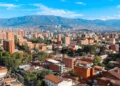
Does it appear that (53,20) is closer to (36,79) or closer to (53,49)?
(53,49)

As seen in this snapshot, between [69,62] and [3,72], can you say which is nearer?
[3,72]

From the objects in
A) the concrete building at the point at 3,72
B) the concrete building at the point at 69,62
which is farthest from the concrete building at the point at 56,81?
the concrete building at the point at 69,62

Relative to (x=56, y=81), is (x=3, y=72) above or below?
below

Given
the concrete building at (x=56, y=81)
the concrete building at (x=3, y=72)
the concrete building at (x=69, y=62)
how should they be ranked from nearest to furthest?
the concrete building at (x=56, y=81)
the concrete building at (x=3, y=72)
the concrete building at (x=69, y=62)

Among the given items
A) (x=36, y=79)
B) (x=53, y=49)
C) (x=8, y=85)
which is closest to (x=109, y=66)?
(x=36, y=79)

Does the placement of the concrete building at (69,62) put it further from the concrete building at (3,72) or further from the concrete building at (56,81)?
the concrete building at (3,72)

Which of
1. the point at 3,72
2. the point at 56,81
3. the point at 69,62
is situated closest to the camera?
the point at 56,81

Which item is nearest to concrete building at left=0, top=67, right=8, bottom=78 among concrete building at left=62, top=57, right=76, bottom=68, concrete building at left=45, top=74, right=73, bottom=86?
concrete building at left=45, top=74, right=73, bottom=86

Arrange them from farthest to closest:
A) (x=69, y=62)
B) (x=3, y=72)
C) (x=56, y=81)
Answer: (x=69, y=62)
(x=3, y=72)
(x=56, y=81)

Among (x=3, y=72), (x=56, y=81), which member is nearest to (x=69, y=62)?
(x=56, y=81)

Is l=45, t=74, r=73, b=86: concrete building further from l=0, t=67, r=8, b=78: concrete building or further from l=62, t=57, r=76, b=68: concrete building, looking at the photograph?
l=62, t=57, r=76, b=68: concrete building

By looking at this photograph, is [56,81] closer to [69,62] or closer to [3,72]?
[3,72]
